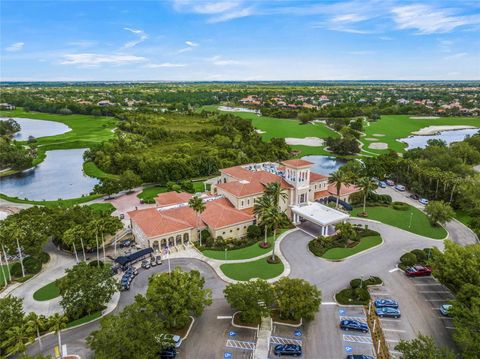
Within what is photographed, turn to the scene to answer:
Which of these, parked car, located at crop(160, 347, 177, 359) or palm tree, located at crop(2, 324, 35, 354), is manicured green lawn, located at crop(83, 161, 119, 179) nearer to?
palm tree, located at crop(2, 324, 35, 354)

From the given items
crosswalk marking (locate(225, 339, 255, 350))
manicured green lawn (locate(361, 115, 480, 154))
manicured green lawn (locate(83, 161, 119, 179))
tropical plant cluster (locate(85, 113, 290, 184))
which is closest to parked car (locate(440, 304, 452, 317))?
crosswalk marking (locate(225, 339, 255, 350))

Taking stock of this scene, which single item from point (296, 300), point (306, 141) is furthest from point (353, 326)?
point (306, 141)

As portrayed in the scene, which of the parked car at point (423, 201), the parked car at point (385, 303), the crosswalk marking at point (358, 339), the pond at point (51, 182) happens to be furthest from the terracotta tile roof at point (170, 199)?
the parked car at point (423, 201)

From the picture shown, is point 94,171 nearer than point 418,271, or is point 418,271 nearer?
point 418,271

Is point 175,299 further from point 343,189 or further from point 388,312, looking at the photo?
point 343,189

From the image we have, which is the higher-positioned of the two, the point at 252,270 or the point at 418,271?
the point at 418,271

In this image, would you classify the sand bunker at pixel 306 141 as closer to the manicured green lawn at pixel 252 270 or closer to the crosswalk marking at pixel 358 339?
the manicured green lawn at pixel 252 270

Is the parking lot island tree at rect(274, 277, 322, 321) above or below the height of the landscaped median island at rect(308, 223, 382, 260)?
above

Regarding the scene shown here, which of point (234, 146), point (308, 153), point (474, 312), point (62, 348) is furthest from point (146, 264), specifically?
point (308, 153)
